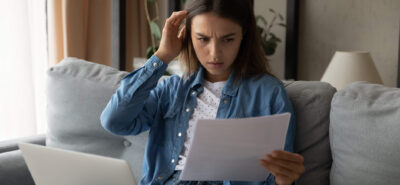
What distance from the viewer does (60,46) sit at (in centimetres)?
234

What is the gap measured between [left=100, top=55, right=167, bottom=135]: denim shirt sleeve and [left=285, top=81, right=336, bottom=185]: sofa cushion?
46cm

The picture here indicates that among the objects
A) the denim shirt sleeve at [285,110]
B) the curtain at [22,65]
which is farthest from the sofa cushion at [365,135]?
the curtain at [22,65]

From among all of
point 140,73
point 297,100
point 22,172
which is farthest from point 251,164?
point 22,172

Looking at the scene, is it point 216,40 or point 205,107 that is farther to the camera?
point 205,107

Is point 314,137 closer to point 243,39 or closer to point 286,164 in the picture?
point 286,164

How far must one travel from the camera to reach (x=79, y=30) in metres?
2.32

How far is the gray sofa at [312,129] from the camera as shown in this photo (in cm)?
124

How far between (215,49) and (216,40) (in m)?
0.03

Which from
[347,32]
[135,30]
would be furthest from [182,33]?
[135,30]

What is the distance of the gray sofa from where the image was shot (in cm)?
124

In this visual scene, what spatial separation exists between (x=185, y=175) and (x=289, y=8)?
2023 millimetres

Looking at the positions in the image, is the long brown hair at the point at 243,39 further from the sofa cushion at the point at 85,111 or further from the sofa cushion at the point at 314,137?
the sofa cushion at the point at 85,111

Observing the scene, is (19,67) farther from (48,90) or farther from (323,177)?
(323,177)

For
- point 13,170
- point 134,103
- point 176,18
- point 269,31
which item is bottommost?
point 13,170
